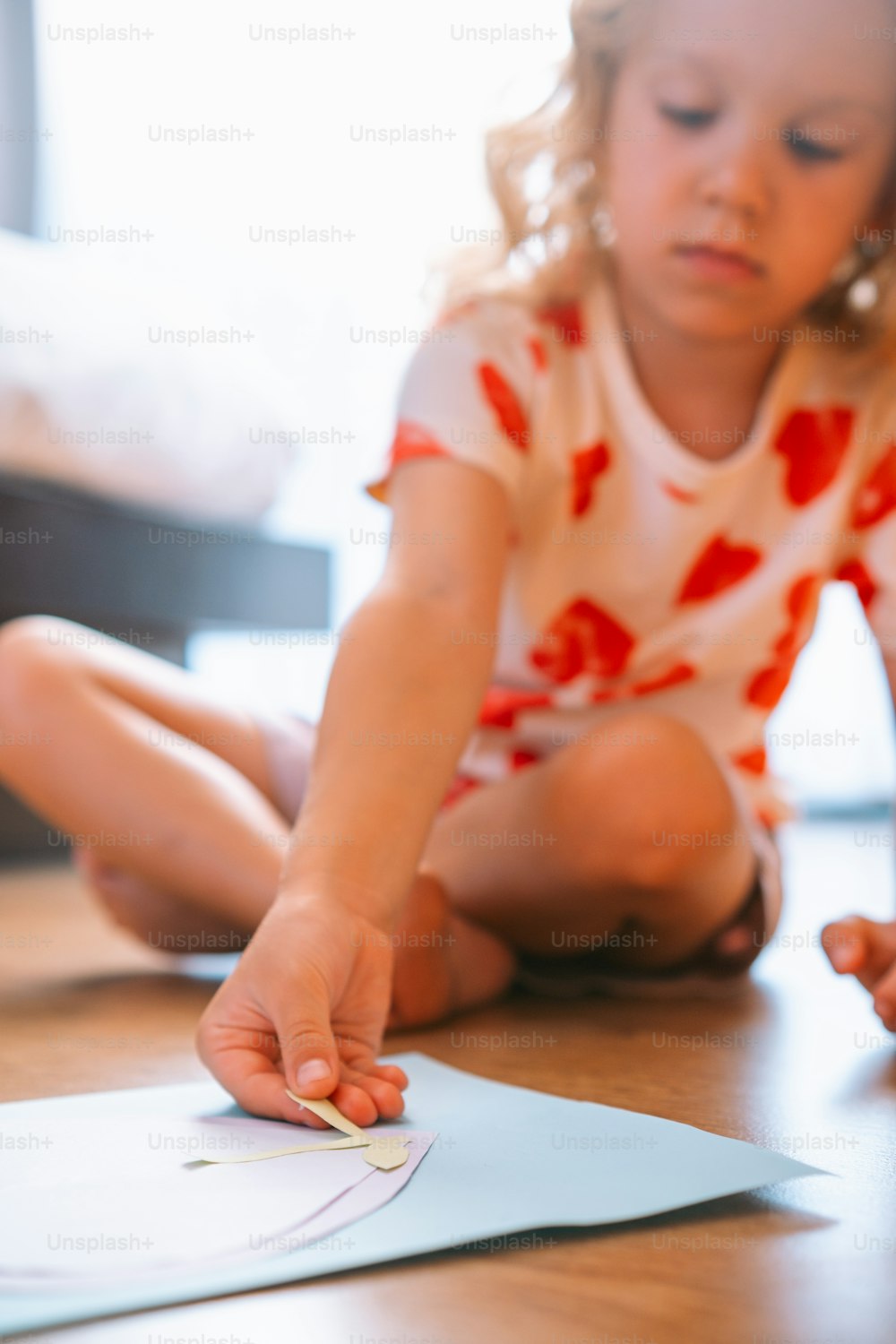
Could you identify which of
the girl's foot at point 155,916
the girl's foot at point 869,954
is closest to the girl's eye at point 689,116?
the girl's foot at point 869,954

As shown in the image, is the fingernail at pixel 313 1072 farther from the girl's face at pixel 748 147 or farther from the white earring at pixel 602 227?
the white earring at pixel 602 227

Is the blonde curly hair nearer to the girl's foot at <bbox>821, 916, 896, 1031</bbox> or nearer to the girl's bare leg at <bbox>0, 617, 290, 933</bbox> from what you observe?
the girl's bare leg at <bbox>0, 617, 290, 933</bbox>

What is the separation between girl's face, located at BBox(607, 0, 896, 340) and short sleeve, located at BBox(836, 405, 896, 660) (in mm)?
134

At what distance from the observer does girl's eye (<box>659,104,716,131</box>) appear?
30.8 inches

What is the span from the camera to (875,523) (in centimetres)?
92

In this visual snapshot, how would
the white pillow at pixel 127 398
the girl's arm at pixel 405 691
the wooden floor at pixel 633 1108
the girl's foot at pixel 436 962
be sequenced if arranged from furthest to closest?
1. the white pillow at pixel 127 398
2. the girl's foot at pixel 436 962
3. the girl's arm at pixel 405 691
4. the wooden floor at pixel 633 1108

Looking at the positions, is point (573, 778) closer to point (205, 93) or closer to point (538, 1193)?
point (538, 1193)

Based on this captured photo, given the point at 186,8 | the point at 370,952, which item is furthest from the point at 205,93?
the point at 370,952

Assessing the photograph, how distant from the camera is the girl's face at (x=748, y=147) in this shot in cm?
77

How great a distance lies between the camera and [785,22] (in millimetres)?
777

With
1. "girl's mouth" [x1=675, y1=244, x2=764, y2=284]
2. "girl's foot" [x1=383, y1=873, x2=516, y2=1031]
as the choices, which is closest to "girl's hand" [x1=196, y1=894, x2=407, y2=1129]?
"girl's foot" [x1=383, y1=873, x2=516, y2=1031]

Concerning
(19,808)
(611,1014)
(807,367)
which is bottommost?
(19,808)

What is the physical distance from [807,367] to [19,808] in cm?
108

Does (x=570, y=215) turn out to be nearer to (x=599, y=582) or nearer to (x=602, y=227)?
(x=602, y=227)
